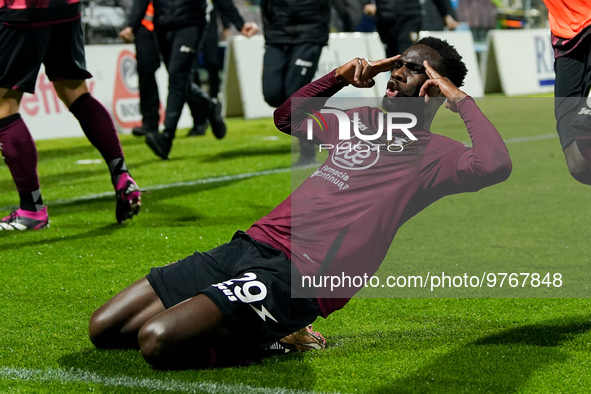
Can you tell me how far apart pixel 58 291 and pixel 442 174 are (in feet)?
6.50

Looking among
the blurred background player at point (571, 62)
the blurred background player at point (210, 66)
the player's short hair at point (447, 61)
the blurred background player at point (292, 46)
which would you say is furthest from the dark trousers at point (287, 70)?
the player's short hair at point (447, 61)

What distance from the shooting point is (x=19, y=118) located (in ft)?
17.5

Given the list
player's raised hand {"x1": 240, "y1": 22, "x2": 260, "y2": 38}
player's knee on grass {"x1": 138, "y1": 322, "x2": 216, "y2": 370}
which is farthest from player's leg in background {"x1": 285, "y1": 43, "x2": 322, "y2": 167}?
player's knee on grass {"x1": 138, "y1": 322, "x2": 216, "y2": 370}

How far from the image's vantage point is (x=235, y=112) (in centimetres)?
1366

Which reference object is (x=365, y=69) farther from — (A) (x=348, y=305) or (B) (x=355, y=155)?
(A) (x=348, y=305)

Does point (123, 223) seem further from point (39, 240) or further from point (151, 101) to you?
point (151, 101)

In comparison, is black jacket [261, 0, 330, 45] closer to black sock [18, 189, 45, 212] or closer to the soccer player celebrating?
black sock [18, 189, 45, 212]

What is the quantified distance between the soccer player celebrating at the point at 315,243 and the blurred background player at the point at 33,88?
2.34 metres

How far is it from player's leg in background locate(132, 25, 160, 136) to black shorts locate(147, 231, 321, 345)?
5847mm

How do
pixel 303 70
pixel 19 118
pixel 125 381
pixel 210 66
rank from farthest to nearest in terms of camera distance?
pixel 210 66, pixel 303 70, pixel 19 118, pixel 125 381

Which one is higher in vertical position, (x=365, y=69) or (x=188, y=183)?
(x=365, y=69)

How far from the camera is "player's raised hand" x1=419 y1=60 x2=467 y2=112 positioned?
306cm

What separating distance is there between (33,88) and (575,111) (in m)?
3.13

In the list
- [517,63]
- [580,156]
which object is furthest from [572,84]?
[517,63]
